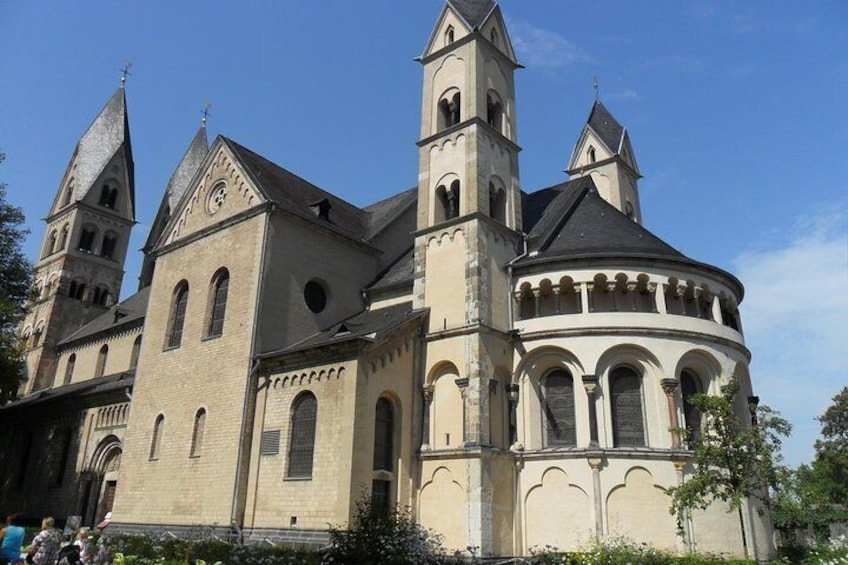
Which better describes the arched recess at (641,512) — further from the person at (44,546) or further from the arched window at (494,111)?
the person at (44,546)

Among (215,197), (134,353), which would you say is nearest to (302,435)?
(215,197)

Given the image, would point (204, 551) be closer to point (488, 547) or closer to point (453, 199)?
point (488, 547)

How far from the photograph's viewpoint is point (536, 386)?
21781mm

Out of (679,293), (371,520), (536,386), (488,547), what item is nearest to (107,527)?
(371,520)

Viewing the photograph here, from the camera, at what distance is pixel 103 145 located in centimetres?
4997

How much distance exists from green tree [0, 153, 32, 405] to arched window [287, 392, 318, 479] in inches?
594

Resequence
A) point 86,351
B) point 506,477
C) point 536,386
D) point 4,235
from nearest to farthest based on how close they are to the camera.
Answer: point 506,477
point 536,386
point 4,235
point 86,351

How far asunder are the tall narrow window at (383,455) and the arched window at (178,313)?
10.9 metres

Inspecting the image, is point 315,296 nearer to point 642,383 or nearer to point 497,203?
point 497,203

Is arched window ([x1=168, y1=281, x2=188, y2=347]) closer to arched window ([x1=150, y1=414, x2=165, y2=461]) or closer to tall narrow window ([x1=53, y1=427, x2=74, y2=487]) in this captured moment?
arched window ([x1=150, y1=414, x2=165, y2=461])

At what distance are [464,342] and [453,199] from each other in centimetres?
598

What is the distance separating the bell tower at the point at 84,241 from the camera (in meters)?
43.0

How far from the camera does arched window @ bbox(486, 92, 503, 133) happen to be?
85.3 ft

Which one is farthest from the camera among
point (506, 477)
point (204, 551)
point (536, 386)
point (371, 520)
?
point (536, 386)
